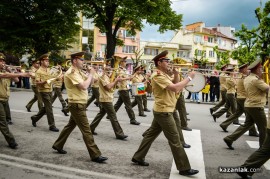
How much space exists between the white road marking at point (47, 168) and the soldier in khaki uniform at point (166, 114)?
0.99m

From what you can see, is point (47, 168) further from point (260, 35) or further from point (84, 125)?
point (260, 35)

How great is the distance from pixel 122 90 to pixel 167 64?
4920 mm

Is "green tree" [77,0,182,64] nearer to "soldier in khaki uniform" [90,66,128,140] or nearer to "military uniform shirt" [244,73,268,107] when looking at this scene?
"soldier in khaki uniform" [90,66,128,140]

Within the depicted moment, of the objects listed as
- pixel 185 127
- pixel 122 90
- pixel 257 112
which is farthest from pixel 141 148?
pixel 122 90

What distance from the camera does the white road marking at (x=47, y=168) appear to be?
5.15 m

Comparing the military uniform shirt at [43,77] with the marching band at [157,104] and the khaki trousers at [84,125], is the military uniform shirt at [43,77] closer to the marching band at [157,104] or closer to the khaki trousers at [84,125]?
the marching band at [157,104]

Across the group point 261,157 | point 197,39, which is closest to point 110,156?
point 261,157

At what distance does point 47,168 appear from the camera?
5.42 meters

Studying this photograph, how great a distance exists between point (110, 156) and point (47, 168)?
1355 mm

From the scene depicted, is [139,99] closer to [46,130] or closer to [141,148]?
[46,130]

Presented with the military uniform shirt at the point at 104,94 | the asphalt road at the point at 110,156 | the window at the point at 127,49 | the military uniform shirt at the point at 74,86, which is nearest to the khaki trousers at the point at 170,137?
the asphalt road at the point at 110,156

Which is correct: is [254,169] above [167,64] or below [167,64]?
below

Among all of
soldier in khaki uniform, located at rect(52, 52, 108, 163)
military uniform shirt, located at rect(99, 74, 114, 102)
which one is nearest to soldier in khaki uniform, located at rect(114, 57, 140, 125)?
military uniform shirt, located at rect(99, 74, 114, 102)

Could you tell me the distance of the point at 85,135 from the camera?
585 centimetres
